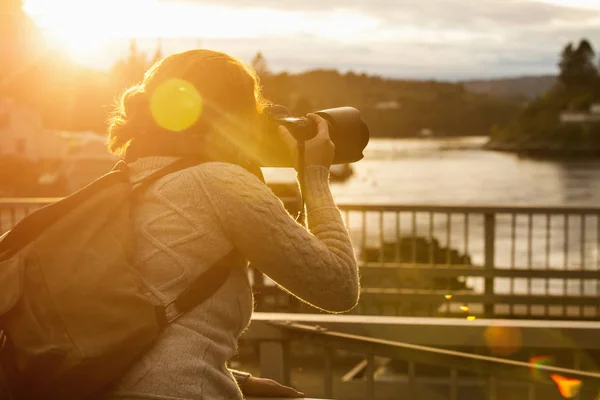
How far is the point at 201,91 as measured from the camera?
5.98 ft

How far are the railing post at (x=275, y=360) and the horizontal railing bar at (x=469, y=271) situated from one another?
423 cm

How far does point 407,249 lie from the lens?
47.2 ft

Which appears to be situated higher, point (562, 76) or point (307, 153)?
point (307, 153)

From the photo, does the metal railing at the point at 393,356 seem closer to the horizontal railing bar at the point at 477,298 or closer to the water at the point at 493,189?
the horizontal railing bar at the point at 477,298

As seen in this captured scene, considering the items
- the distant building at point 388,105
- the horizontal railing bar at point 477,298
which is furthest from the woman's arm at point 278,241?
the distant building at point 388,105

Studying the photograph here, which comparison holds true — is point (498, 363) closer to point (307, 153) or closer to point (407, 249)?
point (307, 153)

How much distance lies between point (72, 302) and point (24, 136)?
3915 centimetres

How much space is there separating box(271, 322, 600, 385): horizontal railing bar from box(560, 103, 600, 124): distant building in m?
184

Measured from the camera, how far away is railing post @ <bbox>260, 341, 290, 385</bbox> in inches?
115

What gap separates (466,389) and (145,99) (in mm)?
5640

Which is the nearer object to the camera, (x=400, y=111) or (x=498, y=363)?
(x=498, y=363)

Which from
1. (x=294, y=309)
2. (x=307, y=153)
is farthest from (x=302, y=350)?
(x=307, y=153)

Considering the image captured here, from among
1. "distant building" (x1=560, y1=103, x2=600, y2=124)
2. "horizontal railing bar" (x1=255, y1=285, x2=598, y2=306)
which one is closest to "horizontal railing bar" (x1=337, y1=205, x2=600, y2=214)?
"horizontal railing bar" (x1=255, y1=285, x2=598, y2=306)

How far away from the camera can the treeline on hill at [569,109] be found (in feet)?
592
